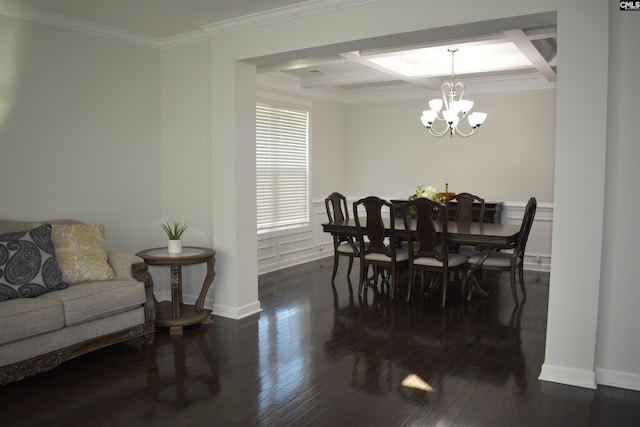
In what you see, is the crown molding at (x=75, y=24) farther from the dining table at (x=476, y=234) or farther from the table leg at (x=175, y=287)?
the dining table at (x=476, y=234)

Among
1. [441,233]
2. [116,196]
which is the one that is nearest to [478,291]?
[441,233]

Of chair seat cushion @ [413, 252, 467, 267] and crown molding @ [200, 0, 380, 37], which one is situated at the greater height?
crown molding @ [200, 0, 380, 37]

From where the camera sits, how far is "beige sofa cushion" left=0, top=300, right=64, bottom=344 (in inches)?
120

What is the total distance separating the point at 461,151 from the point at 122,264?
17.2 feet

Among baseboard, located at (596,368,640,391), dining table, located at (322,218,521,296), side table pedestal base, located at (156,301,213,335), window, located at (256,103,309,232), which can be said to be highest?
window, located at (256,103,309,232)

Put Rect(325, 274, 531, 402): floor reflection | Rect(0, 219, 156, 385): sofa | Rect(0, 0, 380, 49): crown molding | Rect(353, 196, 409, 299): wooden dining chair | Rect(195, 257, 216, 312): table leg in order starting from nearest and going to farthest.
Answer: Rect(0, 219, 156, 385): sofa → Rect(325, 274, 531, 402): floor reflection → Rect(0, 0, 380, 49): crown molding → Rect(195, 257, 216, 312): table leg → Rect(353, 196, 409, 299): wooden dining chair

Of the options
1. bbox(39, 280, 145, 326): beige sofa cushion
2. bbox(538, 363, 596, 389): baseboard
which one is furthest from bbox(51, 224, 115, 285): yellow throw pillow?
bbox(538, 363, 596, 389): baseboard

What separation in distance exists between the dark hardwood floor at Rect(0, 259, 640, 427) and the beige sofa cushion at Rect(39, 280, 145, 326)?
0.37 m

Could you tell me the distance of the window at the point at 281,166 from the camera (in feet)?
22.4

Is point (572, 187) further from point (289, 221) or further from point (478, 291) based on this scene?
point (289, 221)

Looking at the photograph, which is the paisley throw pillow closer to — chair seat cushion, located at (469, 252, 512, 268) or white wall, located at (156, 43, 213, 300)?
white wall, located at (156, 43, 213, 300)

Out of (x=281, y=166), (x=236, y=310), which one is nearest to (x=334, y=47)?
(x=236, y=310)

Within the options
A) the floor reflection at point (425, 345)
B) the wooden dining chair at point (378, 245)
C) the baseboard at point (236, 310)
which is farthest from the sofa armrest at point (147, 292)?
the wooden dining chair at point (378, 245)

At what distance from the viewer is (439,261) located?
5.16 meters
